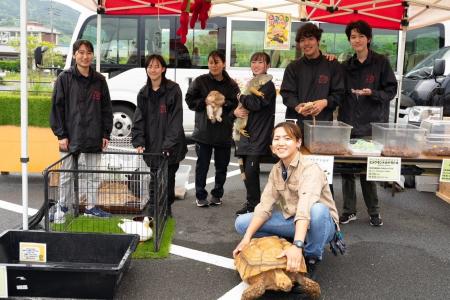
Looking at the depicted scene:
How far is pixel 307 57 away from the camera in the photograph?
185 inches

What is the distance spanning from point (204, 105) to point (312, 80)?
1289mm

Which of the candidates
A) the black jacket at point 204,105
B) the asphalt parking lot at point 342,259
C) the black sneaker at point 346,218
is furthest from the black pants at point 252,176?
the black sneaker at point 346,218

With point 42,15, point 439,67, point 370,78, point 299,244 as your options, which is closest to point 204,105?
point 370,78

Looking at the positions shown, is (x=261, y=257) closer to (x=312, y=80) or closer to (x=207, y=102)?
(x=312, y=80)

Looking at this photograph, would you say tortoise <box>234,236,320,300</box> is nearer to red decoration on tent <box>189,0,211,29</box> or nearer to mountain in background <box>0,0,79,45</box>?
red decoration on tent <box>189,0,211,29</box>

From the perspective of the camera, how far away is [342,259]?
4.23 meters

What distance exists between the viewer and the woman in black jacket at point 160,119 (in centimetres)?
472

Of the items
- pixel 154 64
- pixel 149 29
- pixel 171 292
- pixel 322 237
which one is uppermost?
pixel 149 29

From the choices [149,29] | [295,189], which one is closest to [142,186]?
[295,189]

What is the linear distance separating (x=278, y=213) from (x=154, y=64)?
1.93 metres

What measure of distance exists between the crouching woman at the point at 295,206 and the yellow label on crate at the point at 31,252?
4.91ft

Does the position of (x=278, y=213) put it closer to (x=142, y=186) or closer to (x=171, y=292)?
(x=171, y=292)

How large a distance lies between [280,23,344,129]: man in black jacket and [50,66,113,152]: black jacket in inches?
73.8

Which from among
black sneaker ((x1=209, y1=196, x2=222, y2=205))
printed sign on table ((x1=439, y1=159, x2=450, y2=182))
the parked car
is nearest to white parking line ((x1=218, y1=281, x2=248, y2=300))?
printed sign on table ((x1=439, y1=159, x2=450, y2=182))
